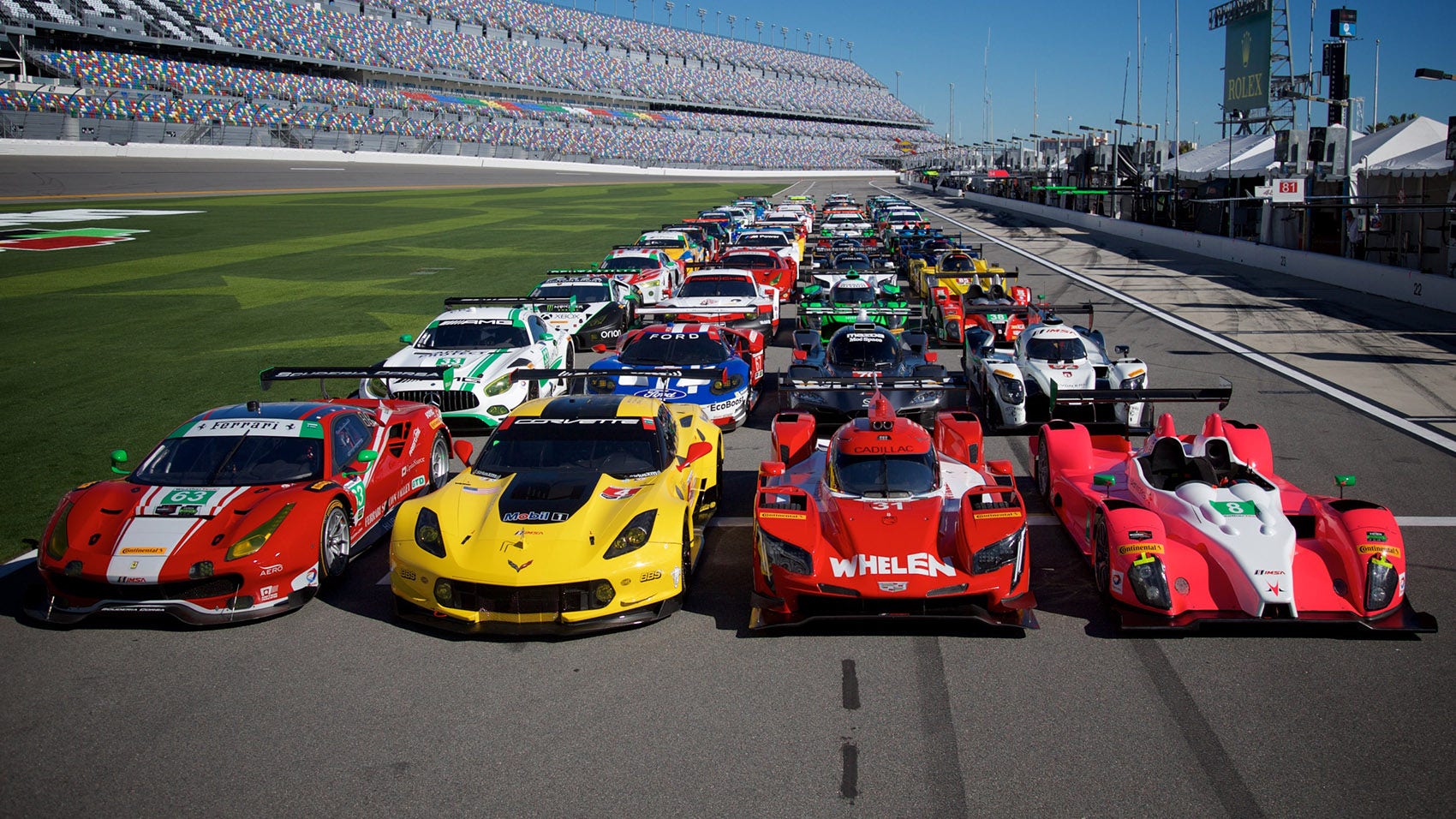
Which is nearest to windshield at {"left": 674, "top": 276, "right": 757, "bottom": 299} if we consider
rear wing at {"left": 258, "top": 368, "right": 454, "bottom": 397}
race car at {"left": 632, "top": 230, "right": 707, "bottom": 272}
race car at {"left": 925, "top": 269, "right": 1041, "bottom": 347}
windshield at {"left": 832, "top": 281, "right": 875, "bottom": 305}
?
windshield at {"left": 832, "top": 281, "right": 875, "bottom": 305}

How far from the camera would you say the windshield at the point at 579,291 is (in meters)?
21.1

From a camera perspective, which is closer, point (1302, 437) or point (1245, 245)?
point (1302, 437)

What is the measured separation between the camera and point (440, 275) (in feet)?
107

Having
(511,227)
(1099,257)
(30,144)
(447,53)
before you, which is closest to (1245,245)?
(1099,257)

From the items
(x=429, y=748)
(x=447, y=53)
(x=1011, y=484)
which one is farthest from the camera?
(x=447, y=53)

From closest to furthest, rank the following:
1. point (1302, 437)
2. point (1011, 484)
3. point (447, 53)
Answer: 1. point (1011, 484)
2. point (1302, 437)
3. point (447, 53)

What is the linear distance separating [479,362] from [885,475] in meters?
7.64

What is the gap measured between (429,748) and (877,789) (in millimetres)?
2543

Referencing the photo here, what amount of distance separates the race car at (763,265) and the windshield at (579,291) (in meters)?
4.83

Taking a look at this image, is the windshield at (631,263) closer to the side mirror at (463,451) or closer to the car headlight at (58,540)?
the side mirror at (463,451)

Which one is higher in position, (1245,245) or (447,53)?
(447,53)

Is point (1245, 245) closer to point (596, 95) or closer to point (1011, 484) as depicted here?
point (1011, 484)

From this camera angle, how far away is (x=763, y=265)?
26.3 m

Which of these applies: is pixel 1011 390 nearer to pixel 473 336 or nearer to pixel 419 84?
pixel 473 336
